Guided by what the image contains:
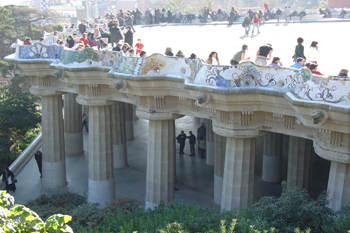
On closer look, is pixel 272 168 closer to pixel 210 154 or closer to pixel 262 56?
pixel 210 154

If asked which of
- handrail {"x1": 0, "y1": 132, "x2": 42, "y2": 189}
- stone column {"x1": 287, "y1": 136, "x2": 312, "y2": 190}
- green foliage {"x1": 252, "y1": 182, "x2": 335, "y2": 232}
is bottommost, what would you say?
handrail {"x1": 0, "y1": 132, "x2": 42, "y2": 189}

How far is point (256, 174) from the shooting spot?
28938 mm

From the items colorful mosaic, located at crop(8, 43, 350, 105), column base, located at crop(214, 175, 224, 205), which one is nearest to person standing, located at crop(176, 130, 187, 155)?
column base, located at crop(214, 175, 224, 205)

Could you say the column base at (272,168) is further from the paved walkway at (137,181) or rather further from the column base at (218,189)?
the column base at (218,189)

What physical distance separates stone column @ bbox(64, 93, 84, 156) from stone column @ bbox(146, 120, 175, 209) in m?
14.6

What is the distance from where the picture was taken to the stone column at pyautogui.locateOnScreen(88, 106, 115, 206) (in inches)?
924

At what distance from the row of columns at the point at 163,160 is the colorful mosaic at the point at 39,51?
8.75 ft

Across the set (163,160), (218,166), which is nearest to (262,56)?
(163,160)

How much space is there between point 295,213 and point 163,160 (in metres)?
8.47

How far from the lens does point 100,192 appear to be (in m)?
24.1

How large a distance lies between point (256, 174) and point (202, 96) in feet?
47.6

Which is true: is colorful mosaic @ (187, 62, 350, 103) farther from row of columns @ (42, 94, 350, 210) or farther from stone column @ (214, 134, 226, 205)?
stone column @ (214, 134, 226, 205)

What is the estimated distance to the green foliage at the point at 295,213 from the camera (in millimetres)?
12922

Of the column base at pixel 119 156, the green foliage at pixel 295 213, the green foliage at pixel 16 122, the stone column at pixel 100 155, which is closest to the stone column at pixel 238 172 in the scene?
the green foliage at pixel 295 213
